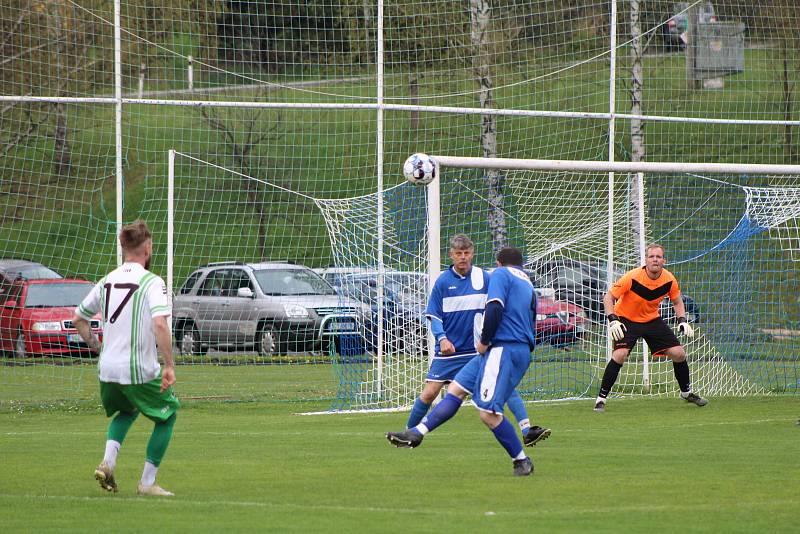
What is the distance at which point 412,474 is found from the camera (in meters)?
9.73

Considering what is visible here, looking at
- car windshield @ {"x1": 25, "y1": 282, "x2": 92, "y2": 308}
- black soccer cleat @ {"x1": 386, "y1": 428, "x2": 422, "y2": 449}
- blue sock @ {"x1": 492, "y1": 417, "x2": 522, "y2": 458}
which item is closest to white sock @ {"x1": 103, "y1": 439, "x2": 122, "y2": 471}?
black soccer cleat @ {"x1": 386, "y1": 428, "x2": 422, "y2": 449}

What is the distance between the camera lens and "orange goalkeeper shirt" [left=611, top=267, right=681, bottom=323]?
50.4 ft

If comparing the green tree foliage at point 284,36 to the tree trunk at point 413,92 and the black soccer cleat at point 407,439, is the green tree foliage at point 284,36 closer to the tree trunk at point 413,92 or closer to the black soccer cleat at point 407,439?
the tree trunk at point 413,92

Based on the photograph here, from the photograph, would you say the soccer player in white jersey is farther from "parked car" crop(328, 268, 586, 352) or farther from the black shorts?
the black shorts

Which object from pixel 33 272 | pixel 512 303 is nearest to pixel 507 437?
pixel 512 303

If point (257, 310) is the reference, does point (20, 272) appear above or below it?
above

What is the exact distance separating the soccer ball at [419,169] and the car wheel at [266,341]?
7.05m

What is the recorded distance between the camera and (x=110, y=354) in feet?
28.1

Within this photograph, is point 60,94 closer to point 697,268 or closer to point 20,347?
point 20,347

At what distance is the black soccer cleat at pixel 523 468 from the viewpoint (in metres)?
9.58

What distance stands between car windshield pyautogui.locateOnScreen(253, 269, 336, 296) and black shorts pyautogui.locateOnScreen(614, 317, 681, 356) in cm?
A: 738

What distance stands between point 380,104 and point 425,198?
1666mm

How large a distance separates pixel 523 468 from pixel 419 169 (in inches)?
220

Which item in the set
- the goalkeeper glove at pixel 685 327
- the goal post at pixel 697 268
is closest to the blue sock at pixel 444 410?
the goalkeeper glove at pixel 685 327
